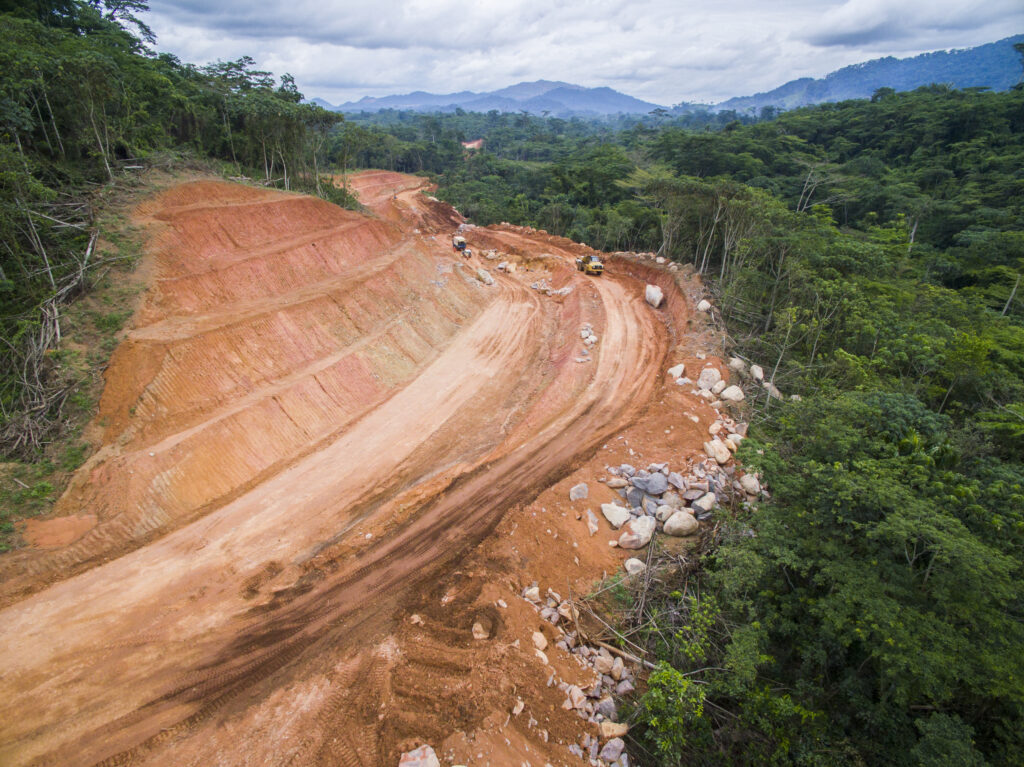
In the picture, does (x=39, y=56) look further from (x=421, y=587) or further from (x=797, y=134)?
(x=797, y=134)

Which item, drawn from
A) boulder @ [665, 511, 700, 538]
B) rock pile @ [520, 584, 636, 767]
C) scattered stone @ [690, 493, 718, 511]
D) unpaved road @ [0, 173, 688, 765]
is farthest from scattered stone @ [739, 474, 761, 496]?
rock pile @ [520, 584, 636, 767]

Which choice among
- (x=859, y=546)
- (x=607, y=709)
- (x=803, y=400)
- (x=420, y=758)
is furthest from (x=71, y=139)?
(x=859, y=546)

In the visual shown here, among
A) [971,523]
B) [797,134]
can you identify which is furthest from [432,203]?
[797,134]

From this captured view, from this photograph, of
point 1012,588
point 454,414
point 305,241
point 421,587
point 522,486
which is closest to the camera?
point 1012,588

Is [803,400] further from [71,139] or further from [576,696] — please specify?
[71,139]

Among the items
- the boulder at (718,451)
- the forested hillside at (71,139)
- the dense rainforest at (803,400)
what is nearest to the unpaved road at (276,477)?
the forested hillside at (71,139)

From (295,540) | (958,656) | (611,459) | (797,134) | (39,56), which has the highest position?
(797,134)

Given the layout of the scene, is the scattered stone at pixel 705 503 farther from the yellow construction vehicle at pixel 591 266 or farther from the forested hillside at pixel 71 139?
the yellow construction vehicle at pixel 591 266
